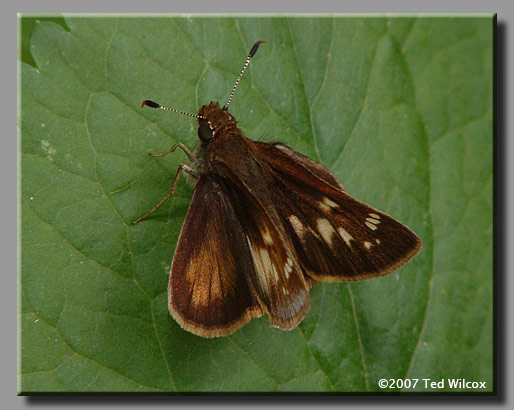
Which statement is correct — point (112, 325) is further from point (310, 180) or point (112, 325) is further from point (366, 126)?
point (366, 126)

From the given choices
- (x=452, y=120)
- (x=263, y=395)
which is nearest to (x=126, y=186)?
(x=263, y=395)

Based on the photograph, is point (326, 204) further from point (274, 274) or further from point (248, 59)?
point (248, 59)

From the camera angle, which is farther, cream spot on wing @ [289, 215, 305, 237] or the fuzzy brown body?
cream spot on wing @ [289, 215, 305, 237]

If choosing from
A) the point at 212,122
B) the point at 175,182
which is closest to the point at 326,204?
the point at 212,122

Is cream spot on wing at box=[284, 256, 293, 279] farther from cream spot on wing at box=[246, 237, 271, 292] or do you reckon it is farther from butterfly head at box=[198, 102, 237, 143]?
butterfly head at box=[198, 102, 237, 143]

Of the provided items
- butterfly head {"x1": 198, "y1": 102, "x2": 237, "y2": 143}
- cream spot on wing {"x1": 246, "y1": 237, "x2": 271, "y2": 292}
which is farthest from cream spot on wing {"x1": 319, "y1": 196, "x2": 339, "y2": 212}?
butterfly head {"x1": 198, "y1": 102, "x2": 237, "y2": 143}

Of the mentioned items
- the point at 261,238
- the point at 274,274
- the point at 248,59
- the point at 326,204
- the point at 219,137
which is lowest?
the point at 274,274

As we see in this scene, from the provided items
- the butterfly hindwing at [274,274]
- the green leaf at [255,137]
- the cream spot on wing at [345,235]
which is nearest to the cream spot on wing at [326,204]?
the cream spot on wing at [345,235]
